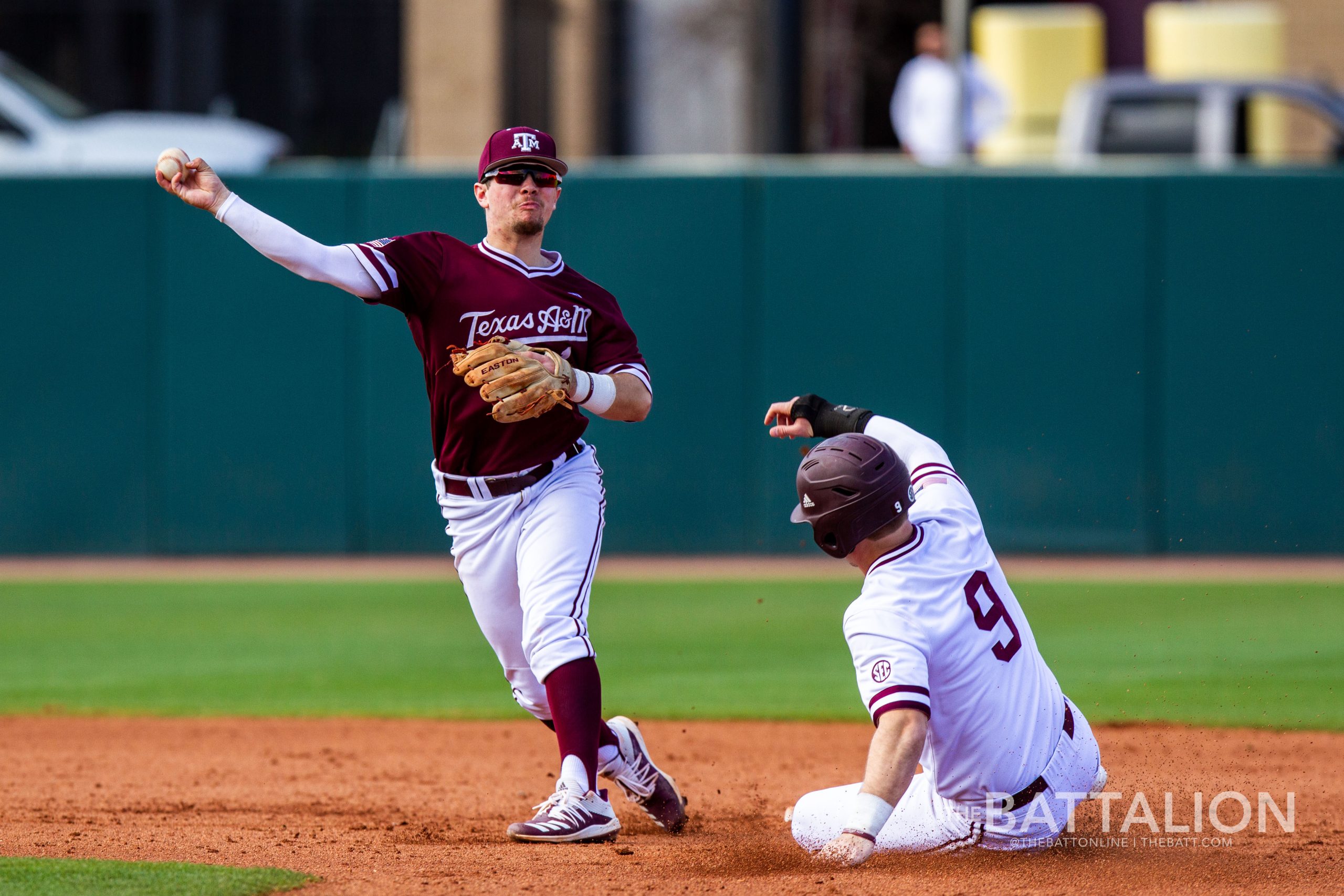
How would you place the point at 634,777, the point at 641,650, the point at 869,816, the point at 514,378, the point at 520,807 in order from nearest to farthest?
the point at 869,816
the point at 514,378
the point at 634,777
the point at 520,807
the point at 641,650

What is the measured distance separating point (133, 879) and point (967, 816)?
205 cm

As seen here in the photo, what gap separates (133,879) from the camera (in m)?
3.87

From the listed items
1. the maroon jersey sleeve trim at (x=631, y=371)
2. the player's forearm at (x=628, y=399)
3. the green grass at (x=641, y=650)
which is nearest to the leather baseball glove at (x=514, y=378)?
the player's forearm at (x=628, y=399)

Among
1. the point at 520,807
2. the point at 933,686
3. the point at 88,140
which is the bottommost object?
the point at 520,807

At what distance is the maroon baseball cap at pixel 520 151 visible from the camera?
456cm

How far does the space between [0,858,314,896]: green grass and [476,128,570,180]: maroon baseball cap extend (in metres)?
2.02

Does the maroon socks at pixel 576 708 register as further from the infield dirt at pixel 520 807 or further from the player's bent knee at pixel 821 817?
the player's bent knee at pixel 821 817

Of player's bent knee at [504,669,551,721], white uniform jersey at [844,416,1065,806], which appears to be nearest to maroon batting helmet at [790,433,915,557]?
white uniform jersey at [844,416,1065,806]

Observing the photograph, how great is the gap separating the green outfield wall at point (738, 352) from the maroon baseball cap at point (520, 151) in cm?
693

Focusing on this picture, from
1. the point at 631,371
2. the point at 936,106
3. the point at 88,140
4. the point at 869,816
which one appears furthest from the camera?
the point at 936,106

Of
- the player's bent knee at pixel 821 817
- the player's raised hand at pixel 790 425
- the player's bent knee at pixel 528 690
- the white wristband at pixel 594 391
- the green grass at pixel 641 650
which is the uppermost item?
the white wristband at pixel 594 391

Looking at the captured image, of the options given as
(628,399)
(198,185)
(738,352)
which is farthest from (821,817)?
(738,352)

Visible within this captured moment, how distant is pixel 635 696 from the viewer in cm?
719

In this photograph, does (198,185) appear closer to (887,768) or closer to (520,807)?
(520,807)
